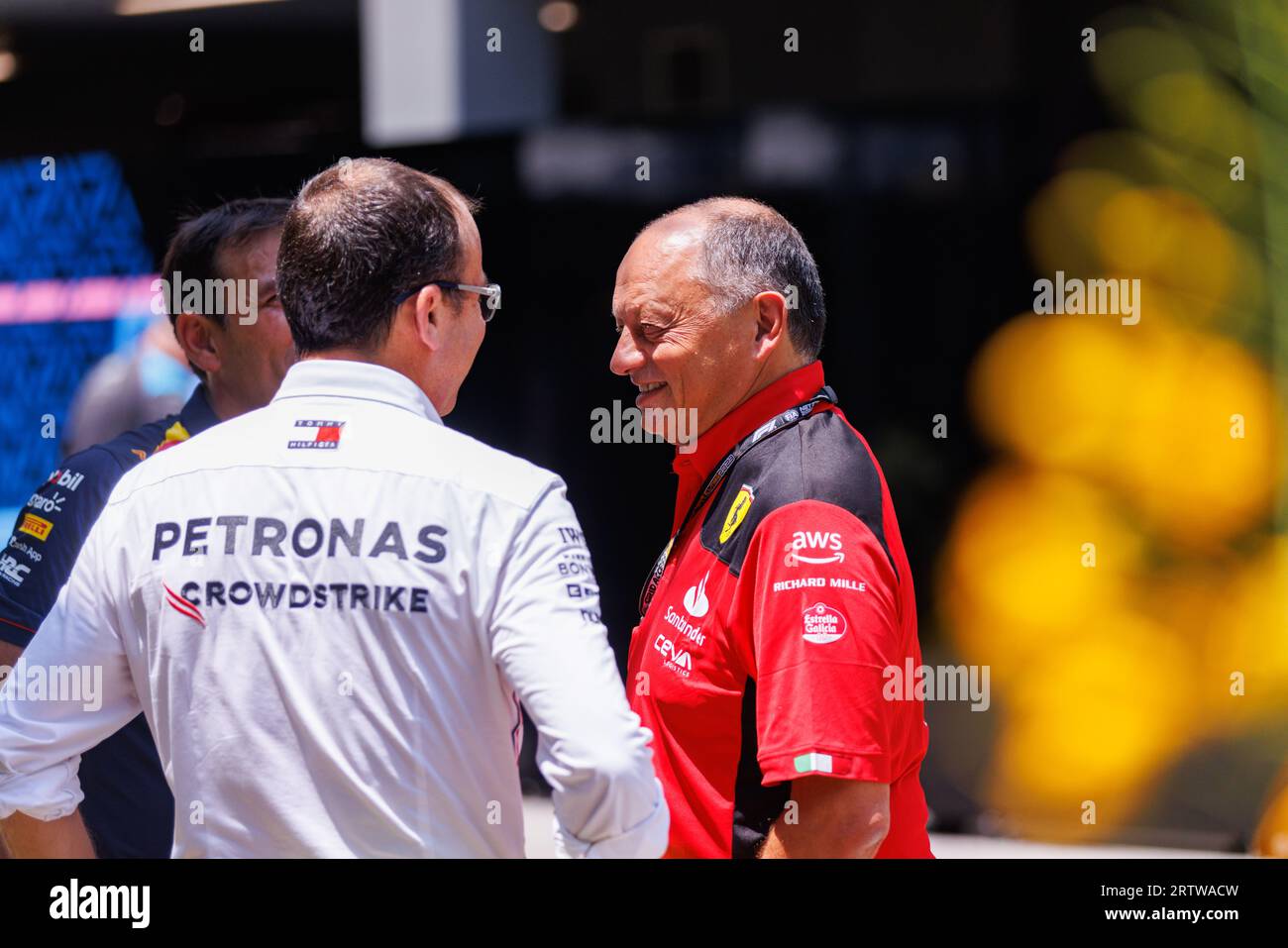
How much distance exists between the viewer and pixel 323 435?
69.1 inches

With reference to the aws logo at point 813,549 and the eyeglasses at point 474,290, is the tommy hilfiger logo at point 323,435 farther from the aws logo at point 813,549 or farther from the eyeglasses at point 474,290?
the aws logo at point 813,549

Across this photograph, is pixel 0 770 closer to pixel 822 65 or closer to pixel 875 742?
pixel 875 742

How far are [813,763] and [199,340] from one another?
1.50 meters

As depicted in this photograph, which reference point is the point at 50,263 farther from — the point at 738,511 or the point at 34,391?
the point at 738,511

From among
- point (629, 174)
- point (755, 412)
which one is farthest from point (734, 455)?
point (629, 174)

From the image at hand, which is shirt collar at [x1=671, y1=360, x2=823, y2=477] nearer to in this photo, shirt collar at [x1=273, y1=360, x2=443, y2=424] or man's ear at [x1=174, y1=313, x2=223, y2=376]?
shirt collar at [x1=273, y1=360, x2=443, y2=424]

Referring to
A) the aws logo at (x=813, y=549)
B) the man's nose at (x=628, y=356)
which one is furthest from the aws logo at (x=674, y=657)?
the man's nose at (x=628, y=356)

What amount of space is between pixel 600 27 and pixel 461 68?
968 mm

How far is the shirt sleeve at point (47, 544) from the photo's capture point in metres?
2.40

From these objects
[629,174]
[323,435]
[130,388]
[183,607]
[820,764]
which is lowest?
[820,764]

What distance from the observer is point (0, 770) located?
74.8 inches

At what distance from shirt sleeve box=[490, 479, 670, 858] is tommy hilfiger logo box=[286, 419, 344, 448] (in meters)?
0.27

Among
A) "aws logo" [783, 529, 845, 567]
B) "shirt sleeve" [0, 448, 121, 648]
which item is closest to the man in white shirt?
"aws logo" [783, 529, 845, 567]
